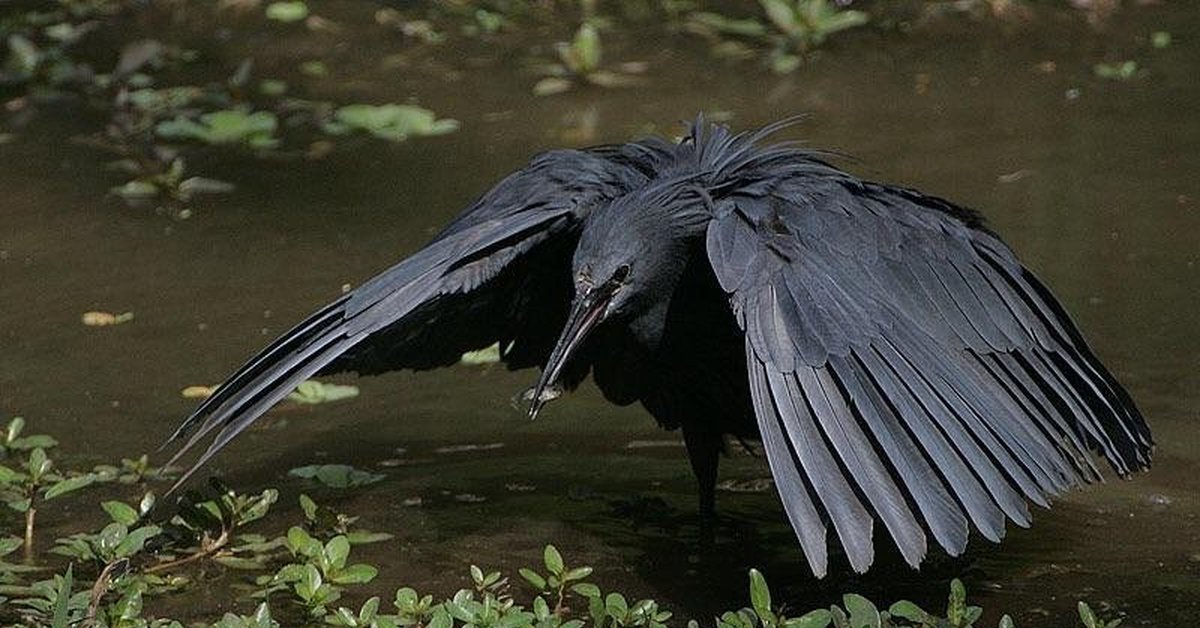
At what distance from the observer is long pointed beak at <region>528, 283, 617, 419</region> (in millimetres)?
3871

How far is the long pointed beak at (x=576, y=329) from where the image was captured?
3871 millimetres

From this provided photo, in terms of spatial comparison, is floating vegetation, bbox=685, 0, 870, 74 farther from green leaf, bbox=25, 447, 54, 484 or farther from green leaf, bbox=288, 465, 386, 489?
green leaf, bbox=25, 447, 54, 484

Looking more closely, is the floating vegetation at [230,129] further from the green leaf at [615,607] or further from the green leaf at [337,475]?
the green leaf at [615,607]

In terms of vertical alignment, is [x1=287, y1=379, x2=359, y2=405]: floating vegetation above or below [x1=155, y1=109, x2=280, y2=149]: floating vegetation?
below

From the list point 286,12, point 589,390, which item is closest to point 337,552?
point 589,390

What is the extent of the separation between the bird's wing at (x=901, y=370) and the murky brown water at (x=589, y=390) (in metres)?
0.43

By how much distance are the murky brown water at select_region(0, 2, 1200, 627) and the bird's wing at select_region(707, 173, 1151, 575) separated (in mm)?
426

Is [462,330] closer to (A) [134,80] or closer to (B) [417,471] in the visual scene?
(B) [417,471]

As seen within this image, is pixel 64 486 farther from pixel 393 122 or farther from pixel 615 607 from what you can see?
pixel 393 122

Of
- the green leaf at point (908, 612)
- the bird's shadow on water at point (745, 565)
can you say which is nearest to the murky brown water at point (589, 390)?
the bird's shadow on water at point (745, 565)

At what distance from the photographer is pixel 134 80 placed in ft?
25.0

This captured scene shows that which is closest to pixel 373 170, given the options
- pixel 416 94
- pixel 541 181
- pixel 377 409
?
pixel 416 94

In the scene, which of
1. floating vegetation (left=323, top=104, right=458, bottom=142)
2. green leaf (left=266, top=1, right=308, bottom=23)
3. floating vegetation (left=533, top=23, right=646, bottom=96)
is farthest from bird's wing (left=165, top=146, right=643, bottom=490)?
green leaf (left=266, top=1, right=308, bottom=23)

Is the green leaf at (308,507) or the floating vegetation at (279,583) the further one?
the green leaf at (308,507)
